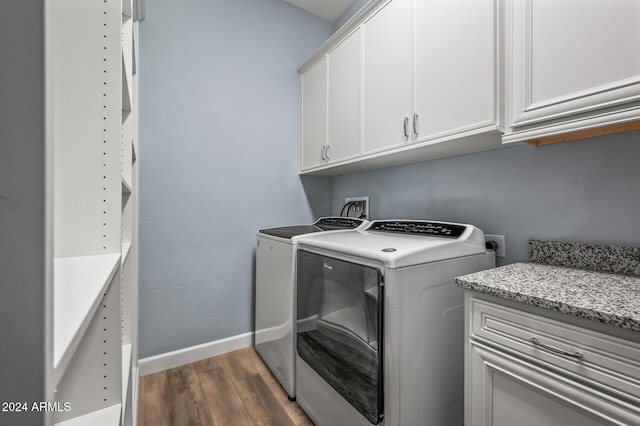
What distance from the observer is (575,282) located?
0.99 metres

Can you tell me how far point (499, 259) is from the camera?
58.6 inches

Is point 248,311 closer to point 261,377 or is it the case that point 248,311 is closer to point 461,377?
point 261,377

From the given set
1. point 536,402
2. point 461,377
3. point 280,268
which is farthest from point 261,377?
point 536,402

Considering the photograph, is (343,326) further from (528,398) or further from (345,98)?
(345,98)

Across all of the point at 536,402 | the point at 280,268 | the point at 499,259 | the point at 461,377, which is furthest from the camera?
the point at 280,268

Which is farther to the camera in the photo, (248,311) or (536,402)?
(248,311)

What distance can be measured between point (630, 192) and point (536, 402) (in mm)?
879

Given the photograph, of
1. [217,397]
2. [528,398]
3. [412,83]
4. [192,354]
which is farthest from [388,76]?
[192,354]

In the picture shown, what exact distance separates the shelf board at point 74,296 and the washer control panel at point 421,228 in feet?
4.53

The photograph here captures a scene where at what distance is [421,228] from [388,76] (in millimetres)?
905

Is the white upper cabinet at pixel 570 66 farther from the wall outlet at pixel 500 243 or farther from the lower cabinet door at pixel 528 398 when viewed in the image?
the lower cabinet door at pixel 528 398
